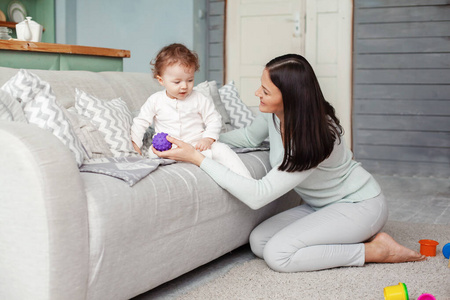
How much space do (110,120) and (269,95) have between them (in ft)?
2.23

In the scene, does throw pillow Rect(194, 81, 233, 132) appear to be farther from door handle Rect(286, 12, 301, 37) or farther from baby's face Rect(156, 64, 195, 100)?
door handle Rect(286, 12, 301, 37)

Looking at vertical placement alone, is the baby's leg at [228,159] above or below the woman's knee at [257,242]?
above

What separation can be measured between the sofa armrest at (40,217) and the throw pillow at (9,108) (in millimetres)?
225

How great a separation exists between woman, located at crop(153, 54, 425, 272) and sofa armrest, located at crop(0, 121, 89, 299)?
0.62 metres

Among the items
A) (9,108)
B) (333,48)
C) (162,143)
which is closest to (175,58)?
(162,143)

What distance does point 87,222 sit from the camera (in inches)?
56.4

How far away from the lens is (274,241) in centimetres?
204

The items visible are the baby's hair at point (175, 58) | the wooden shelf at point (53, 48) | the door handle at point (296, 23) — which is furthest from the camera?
the door handle at point (296, 23)

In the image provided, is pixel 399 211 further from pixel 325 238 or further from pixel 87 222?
pixel 87 222

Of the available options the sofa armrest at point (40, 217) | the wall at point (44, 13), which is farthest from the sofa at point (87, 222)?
the wall at point (44, 13)

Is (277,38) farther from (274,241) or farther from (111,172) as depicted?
(111,172)

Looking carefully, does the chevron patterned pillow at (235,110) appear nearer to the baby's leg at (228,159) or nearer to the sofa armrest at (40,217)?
the baby's leg at (228,159)

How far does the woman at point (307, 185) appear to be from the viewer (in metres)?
1.90

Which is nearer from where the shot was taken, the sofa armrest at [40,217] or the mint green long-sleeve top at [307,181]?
the sofa armrest at [40,217]
